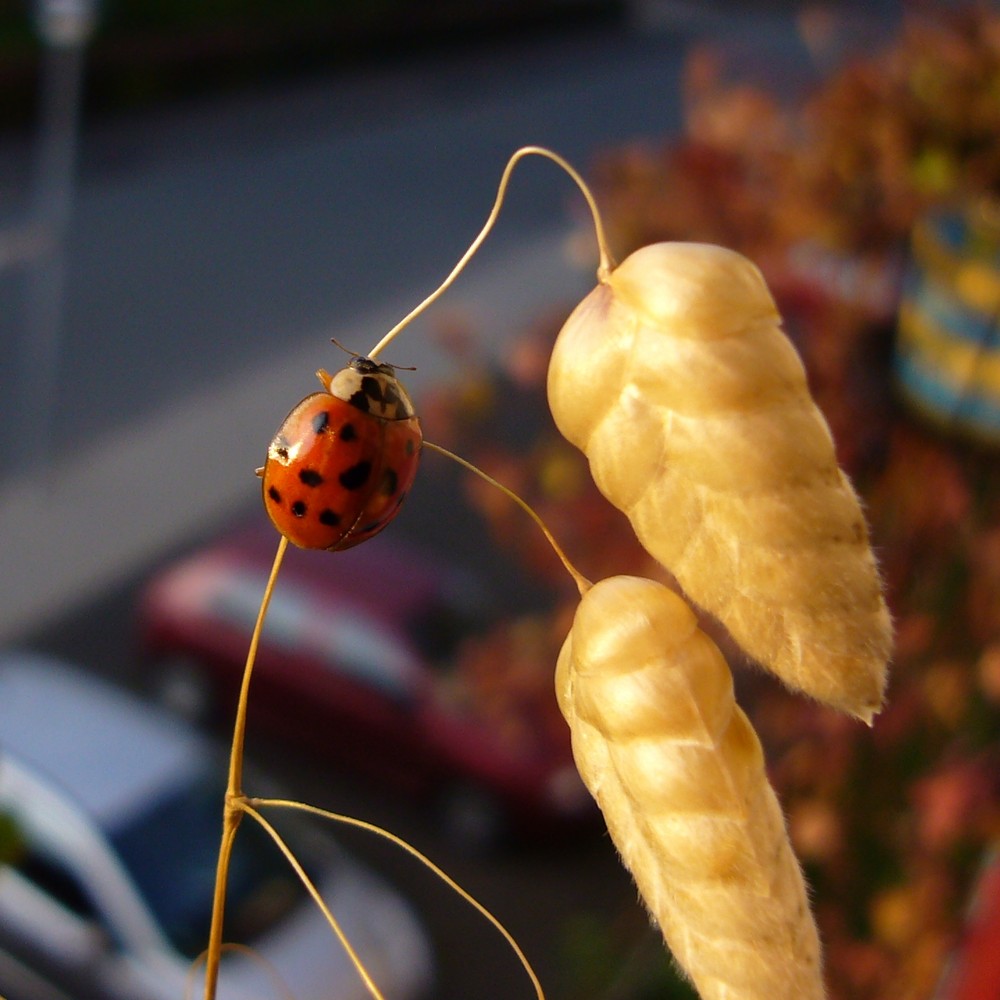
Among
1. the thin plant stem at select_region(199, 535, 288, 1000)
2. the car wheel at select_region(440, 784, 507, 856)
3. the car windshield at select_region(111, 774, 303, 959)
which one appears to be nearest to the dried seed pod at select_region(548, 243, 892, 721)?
the thin plant stem at select_region(199, 535, 288, 1000)

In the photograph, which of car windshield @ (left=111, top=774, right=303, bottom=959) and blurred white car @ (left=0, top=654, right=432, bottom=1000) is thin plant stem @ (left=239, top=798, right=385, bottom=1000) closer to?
blurred white car @ (left=0, top=654, right=432, bottom=1000)

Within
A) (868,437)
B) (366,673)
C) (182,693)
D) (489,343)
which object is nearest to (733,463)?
(868,437)

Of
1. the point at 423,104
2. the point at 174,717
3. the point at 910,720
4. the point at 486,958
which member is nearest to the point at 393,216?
the point at 423,104

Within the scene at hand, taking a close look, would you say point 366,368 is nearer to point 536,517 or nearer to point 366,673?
point 536,517

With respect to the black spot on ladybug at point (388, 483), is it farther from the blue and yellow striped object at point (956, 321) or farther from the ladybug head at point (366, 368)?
the blue and yellow striped object at point (956, 321)

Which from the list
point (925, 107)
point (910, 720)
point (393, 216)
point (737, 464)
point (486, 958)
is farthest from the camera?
point (393, 216)

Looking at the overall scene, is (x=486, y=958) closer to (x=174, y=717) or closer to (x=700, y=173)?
(x=174, y=717)

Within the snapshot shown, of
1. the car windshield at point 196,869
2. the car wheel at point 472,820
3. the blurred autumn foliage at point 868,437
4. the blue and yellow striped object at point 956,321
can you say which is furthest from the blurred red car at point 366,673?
the blue and yellow striped object at point 956,321
